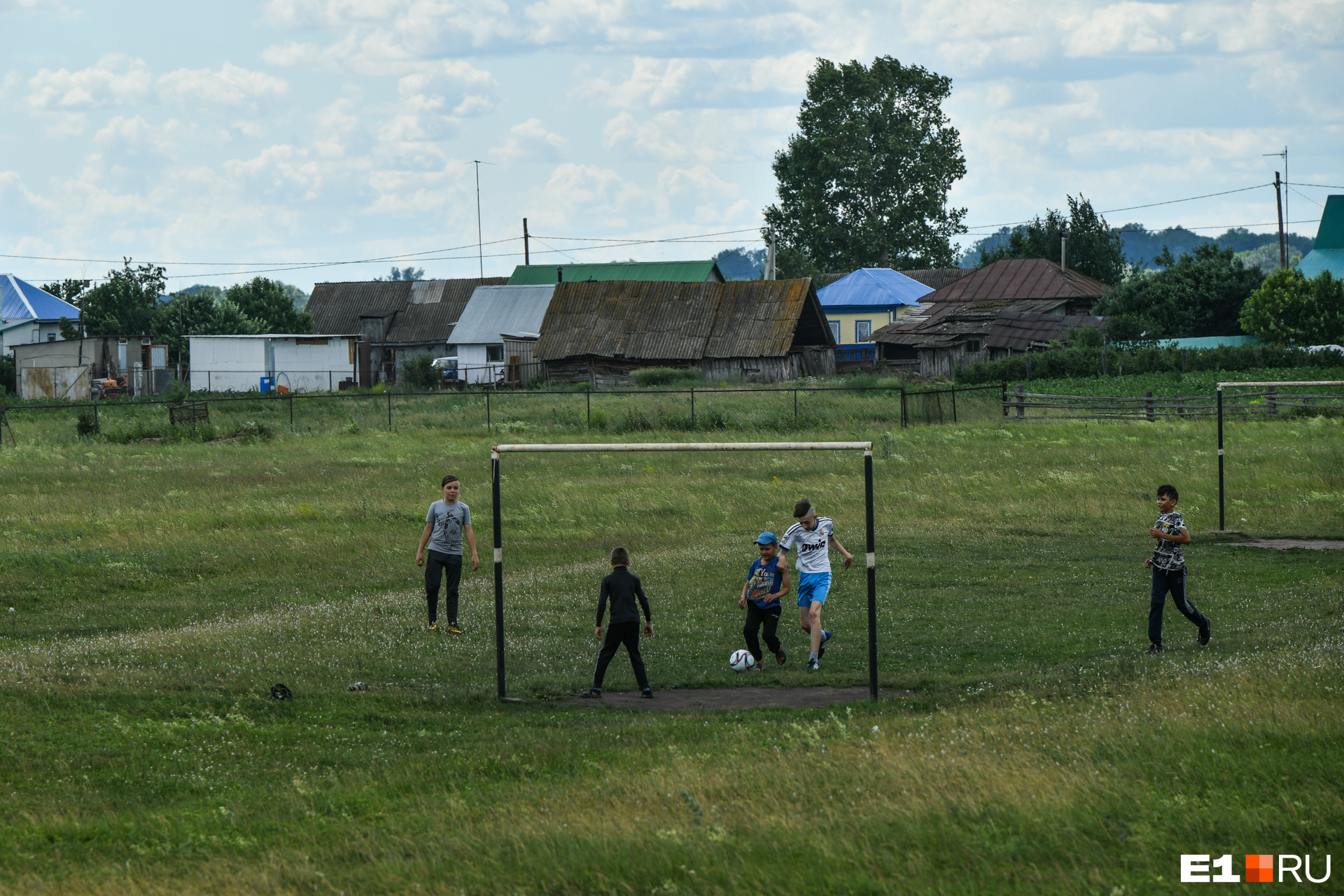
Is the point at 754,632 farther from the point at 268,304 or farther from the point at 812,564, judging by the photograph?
the point at 268,304

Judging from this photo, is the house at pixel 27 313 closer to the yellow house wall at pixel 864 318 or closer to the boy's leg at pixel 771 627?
the yellow house wall at pixel 864 318

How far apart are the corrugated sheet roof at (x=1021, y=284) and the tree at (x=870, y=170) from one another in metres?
16.1

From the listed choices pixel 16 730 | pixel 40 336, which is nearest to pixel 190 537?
Result: pixel 16 730

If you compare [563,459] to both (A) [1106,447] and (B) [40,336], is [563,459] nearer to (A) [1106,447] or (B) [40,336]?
(A) [1106,447]

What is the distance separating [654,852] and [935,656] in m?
7.23

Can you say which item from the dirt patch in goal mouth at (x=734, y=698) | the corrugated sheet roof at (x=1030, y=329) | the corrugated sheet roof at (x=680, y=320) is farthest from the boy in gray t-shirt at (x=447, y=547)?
the corrugated sheet roof at (x=1030, y=329)

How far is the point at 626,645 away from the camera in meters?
12.1

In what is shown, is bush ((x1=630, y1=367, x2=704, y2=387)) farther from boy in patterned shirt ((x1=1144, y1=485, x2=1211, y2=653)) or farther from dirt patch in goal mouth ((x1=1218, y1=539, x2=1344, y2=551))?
boy in patterned shirt ((x1=1144, y1=485, x2=1211, y2=653))

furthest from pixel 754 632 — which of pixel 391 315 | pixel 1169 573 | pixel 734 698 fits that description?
pixel 391 315

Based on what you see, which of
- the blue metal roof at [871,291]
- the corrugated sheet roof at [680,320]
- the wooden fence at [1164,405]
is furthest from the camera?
the blue metal roof at [871,291]

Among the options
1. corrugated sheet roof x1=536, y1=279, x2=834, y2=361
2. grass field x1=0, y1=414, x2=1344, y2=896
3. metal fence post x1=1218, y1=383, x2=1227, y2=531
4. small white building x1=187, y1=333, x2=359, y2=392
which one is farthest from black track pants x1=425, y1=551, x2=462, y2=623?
small white building x1=187, y1=333, x2=359, y2=392

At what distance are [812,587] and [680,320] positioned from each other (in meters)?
53.4

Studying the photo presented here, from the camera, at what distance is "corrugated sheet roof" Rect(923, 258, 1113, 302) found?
265 feet

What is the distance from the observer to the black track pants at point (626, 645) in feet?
39.3
